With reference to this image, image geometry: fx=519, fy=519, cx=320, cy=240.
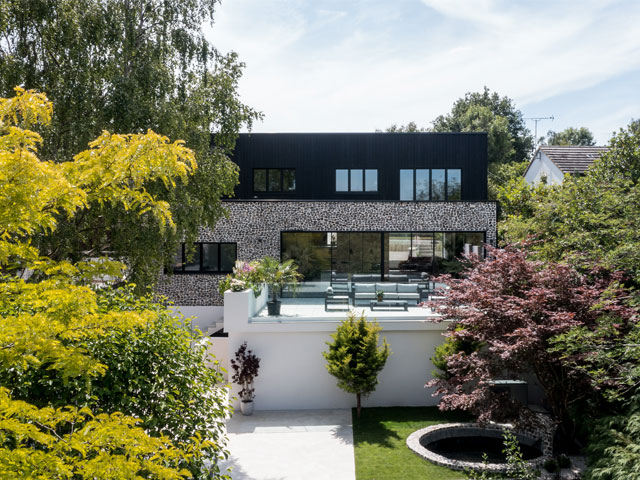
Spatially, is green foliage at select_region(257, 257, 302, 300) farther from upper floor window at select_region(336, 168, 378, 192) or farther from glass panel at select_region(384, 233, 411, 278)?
upper floor window at select_region(336, 168, 378, 192)

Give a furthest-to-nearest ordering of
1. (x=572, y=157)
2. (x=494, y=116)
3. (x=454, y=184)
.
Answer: (x=494, y=116), (x=572, y=157), (x=454, y=184)

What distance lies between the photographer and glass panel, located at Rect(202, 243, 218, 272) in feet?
70.9

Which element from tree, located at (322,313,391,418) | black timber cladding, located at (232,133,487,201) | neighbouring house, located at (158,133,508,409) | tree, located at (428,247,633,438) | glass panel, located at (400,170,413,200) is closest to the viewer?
tree, located at (428,247,633,438)

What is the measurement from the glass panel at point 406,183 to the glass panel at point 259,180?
21.3 feet

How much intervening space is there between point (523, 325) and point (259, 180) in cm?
1624

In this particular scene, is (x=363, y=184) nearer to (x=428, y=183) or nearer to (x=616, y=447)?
(x=428, y=183)

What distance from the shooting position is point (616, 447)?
8.47 m

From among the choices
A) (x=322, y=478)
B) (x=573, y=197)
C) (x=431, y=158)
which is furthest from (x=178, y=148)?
(x=431, y=158)

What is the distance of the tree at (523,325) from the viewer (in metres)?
10.1

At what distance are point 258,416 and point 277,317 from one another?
8.40ft

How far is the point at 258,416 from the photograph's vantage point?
43.7 ft

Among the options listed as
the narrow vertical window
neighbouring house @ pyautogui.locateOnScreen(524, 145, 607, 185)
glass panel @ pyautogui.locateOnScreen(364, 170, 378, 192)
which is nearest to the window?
the narrow vertical window

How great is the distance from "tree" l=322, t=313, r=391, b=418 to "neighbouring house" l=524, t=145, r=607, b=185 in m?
16.4

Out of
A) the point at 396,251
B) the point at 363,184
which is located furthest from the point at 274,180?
the point at 396,251
